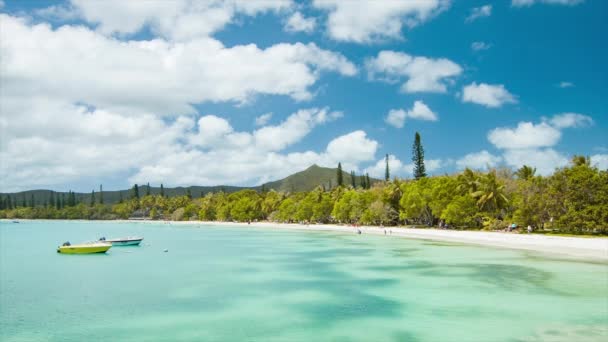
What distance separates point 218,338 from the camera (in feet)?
46.0

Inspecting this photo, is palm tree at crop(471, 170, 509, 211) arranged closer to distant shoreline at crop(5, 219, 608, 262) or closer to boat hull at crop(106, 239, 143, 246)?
distant shoreline at crop(5, 219, 608, 262)

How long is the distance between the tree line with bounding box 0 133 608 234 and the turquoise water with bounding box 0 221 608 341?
33.7 feet

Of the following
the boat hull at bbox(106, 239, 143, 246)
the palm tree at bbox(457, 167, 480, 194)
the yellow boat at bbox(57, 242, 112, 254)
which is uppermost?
the palm tree at bbox(457, 167, 480, 194)

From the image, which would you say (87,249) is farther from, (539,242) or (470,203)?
(470,203)

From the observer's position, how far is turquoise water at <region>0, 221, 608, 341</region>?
47.8 ft

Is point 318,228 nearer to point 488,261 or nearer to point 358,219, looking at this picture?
point 358,219

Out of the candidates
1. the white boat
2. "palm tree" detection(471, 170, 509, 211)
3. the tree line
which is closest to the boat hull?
the white boat

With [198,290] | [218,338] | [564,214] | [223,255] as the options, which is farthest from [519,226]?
[218,338]

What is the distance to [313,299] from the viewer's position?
19750mm

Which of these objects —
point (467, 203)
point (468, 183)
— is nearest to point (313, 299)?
point (467, 203)

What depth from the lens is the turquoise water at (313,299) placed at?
14.6m

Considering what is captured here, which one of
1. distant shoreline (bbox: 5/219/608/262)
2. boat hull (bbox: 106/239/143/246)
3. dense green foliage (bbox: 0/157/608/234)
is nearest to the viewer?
distant shoreline (bbox: 5/219/608/262)

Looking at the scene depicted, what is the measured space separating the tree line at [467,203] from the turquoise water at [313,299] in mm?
10258

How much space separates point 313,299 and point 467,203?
3824 cm
